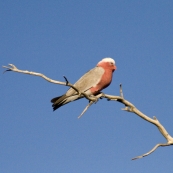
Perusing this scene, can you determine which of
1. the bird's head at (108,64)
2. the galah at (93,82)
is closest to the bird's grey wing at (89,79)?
the galah at (93,82)

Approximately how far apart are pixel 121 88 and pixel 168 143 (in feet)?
4.46

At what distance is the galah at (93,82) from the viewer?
932 cm

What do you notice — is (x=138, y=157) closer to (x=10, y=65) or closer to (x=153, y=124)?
(x=153, y=124)

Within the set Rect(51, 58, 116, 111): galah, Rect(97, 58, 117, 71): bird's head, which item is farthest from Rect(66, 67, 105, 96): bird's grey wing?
Rect(97, 58, 117, 71): bird's head

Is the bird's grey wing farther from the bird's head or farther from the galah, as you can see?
the bird's head

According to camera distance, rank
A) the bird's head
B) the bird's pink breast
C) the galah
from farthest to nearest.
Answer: the bird's head < the bird's pink breast < the galah

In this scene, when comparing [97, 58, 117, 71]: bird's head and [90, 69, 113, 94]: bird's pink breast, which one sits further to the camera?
[97, 58, 117, 71]: bird's head

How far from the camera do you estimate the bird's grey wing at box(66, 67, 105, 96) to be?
31.4 ft

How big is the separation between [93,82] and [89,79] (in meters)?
0.14

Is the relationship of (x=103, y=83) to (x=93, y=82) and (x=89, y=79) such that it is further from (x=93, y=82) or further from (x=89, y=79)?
(x=89, y=79)

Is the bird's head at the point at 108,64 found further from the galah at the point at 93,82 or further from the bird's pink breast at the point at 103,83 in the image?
the bird's pink breast at the point at 103,83

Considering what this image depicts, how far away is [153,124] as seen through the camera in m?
7.81

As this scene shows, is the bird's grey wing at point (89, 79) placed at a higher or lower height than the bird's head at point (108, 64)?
lower

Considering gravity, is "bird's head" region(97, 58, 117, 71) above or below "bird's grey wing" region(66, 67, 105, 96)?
above
